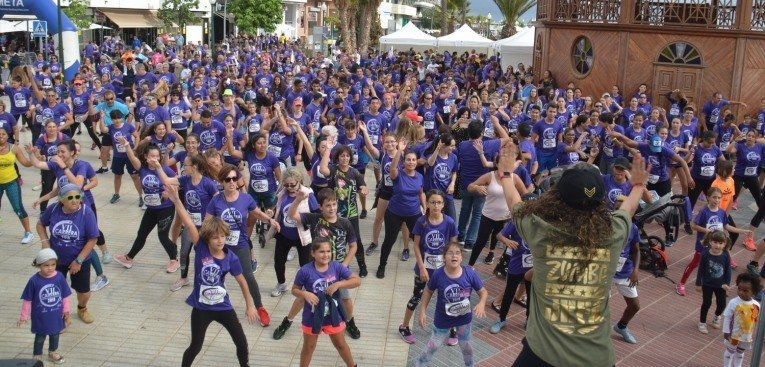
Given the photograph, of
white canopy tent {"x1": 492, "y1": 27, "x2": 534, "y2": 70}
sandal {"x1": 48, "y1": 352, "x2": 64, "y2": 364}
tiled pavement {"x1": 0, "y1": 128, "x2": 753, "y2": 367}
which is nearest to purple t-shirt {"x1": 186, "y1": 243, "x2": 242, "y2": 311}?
tiled pavement {"x1": 0, "y1": 128, "x2": 753, "y2": 367}

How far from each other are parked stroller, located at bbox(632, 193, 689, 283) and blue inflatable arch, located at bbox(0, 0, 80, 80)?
61.1 feet

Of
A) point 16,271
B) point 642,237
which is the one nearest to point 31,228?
point 16,271

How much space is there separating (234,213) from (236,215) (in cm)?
3

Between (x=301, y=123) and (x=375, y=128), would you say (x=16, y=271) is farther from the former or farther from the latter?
(x=375, y=128)

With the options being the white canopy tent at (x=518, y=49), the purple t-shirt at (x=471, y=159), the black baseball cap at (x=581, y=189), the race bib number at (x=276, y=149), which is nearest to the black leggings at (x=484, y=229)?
the purple t-shirt at (x=471, y=159)

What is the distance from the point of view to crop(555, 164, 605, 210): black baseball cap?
3.15m

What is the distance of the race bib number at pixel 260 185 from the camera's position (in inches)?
383

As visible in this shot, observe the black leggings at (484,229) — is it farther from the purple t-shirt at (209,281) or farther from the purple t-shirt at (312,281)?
the purple t-shirt at (209,281)

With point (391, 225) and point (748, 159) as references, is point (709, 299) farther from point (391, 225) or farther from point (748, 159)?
point (748, 159)

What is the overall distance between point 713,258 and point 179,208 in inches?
207

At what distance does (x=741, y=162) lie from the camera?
11.8m

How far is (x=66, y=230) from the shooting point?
7.21 meters

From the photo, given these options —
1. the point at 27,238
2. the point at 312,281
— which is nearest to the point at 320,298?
the point at 312,281

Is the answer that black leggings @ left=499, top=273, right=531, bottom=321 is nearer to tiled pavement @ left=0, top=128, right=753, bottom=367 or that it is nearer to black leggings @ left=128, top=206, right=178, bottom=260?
tiled pavement @ left=0, top=128, right=753, bottom=367
